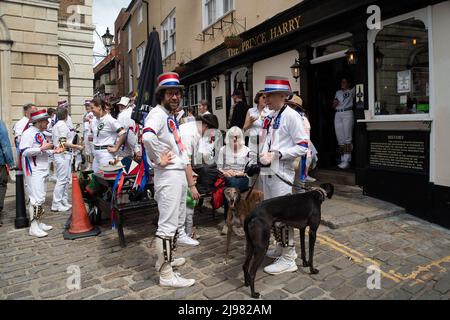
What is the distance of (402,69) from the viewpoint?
6.15m

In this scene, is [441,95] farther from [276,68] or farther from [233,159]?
[276,68]

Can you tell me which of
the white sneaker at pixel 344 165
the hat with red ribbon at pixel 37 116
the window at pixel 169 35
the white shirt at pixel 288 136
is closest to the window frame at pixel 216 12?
the window at pixel 169 35

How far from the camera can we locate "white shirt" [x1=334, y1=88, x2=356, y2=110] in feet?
25.5

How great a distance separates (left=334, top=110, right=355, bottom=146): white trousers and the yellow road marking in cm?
368

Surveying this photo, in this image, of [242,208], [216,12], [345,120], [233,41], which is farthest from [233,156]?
[216,12]

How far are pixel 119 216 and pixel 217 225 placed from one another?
1.71m

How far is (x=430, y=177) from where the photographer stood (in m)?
5.46

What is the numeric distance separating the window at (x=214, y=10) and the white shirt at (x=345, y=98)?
571cm

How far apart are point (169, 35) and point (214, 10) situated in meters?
4.95

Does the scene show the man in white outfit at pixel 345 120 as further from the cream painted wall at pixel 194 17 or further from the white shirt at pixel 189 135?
the white shirt at pixel 189 135

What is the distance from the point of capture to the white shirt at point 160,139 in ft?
11.1

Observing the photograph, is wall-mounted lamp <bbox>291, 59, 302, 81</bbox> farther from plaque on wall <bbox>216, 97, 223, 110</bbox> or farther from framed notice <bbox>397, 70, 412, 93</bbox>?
plaque on wall <bbox>216, 97, 223, 110</bbox>

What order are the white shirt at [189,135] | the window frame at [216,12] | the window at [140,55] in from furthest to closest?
the window at [140,55] → the window frame at [216,12] → the white shirt at [189,135]
